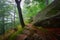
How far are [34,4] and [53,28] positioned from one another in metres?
3.86

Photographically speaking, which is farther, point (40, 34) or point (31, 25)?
point (31, 25)

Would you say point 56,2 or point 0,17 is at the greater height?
point 56,2

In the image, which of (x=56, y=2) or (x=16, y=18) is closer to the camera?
(x=56, y=2)

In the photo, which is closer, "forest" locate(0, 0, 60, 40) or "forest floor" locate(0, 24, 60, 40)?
"forest floor" locate(0, 24, 60, 40)

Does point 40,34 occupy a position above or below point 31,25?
below

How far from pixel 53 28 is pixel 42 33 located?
678 mm

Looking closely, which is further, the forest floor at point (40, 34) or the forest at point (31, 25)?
the forest at point (31, 25)

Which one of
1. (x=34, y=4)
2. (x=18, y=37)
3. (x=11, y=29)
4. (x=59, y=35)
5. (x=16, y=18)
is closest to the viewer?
(x=59, y=35)

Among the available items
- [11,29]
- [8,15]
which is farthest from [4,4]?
[11,29]

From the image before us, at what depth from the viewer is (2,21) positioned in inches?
253

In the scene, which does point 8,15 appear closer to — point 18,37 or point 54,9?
point 18,37

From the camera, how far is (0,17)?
A: 640 cm

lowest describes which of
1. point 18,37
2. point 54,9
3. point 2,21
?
point 18,37

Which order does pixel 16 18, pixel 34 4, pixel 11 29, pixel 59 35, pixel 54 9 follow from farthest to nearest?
pixel 34 4
pixel 16 18
pixel 11 29
pixel 54 9
pixel 59 35
